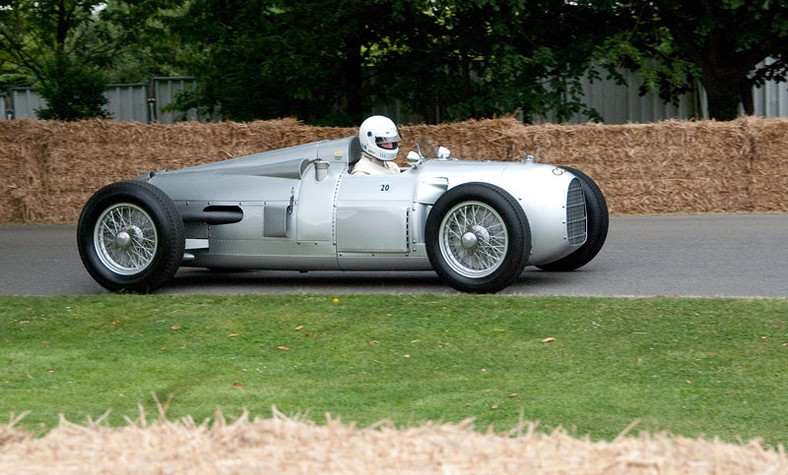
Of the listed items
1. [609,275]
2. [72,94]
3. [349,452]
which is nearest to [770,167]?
[609,275]

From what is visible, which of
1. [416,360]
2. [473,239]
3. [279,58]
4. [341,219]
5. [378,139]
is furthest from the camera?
[279,58]

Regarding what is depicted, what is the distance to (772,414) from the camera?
17.8 ft

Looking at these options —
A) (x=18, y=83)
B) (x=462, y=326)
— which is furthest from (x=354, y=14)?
(x=18, y=83)

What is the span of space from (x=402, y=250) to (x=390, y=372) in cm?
269

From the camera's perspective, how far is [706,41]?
19.1 meters

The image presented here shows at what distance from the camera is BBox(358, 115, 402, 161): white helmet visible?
9.73 meters

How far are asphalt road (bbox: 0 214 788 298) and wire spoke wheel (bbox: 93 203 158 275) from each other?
38 cm

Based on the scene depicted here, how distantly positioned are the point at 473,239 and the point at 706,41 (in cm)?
1213

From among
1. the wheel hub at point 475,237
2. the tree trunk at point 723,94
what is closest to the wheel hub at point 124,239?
the wheel hub at point 475,237

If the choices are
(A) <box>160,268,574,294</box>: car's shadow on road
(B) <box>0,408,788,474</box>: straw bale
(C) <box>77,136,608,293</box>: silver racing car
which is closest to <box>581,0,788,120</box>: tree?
(A) <box>160,268,574,294</box>: car's shadow on road

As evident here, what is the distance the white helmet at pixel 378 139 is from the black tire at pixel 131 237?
6.07ft

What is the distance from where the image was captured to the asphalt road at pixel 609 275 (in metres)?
9.00

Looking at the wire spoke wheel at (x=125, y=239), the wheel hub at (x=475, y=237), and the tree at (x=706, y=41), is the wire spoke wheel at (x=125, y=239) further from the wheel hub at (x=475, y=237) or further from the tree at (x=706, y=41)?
the tree at (x=706, y=41)

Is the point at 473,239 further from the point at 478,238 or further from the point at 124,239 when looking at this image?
the point at 124,239
